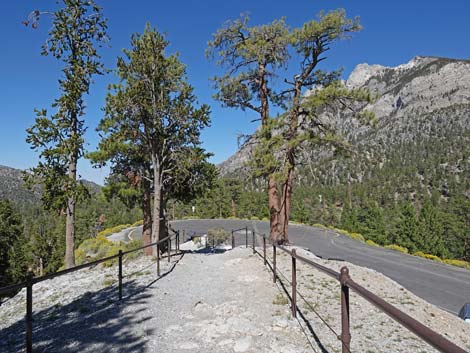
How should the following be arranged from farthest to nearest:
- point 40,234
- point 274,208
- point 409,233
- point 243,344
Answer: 1. point 40,234
2. point 409,233
3. point 274,208
4. point 243,344

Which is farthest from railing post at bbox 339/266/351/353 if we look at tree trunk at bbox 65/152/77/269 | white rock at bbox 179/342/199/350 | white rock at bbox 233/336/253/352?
tree trunk at bbox 65/152/77/269

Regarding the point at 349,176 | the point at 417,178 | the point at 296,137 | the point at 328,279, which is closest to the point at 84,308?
the point at 328,279

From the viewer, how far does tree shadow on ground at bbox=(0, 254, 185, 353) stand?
14.7 feet

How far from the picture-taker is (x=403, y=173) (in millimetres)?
117562

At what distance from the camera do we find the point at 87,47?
49.4 ft

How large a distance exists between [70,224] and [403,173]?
12196cm

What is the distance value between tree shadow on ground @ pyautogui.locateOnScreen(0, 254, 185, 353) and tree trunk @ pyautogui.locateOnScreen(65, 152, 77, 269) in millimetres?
7045

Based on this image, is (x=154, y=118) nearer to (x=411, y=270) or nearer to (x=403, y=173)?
(x=411, y=270)

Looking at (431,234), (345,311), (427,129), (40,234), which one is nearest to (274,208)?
(345,311)

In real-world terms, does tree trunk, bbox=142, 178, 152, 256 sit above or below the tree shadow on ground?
above

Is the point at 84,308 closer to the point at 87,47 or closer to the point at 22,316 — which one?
the point at 22,316

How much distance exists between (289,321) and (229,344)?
122 centimetres

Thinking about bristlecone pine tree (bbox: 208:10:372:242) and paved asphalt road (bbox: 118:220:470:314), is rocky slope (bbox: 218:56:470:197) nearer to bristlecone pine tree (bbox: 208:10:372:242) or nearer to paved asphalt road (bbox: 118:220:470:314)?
paved asphalt road (bbox: 118:220:470:314)

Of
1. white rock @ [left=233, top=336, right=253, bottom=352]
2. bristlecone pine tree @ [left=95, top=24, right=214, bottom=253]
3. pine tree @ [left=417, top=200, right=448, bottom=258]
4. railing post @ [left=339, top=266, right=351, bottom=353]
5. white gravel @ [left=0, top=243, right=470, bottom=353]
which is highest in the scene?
bristlecone pine tree @ [left=95, top=24, right=214, bottom=253]
